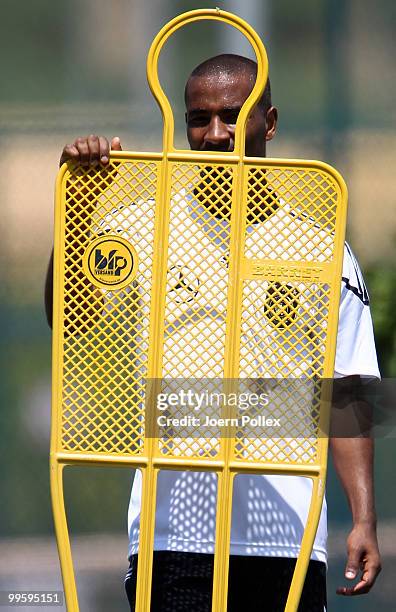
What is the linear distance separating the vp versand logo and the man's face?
0.33 metres

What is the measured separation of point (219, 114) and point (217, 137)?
0.27 ft

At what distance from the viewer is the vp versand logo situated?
205cm

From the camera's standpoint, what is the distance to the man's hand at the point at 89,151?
2.02 metres

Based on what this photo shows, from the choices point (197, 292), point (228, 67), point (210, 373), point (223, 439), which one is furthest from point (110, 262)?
point (228, 67)

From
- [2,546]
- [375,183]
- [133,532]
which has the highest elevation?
[375,183]

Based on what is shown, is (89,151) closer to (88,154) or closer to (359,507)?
(88,154)

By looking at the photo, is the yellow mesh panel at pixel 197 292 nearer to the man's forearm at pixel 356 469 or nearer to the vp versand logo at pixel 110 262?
the vp versand logo at pixel 110 262

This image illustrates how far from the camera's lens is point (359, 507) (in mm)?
2205

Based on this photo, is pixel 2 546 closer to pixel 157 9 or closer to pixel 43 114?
pixel 43 114

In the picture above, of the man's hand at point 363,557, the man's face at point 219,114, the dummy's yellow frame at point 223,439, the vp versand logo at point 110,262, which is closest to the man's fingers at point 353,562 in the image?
the man's hand at point 363,557

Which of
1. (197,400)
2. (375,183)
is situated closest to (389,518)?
(375,183)

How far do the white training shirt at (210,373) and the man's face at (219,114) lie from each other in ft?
0.63

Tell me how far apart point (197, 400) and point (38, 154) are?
6.17ft

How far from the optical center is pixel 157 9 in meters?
3.72
